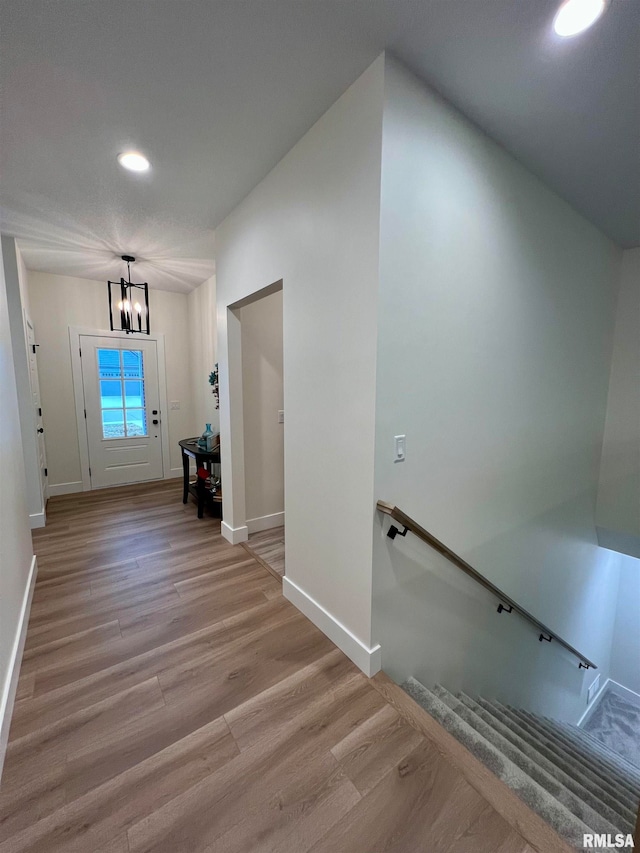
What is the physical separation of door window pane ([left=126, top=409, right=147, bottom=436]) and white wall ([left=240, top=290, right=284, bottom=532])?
8.19 feet

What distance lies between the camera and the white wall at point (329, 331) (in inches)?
58.2

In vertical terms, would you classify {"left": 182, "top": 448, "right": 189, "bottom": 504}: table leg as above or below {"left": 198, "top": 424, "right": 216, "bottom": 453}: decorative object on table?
below

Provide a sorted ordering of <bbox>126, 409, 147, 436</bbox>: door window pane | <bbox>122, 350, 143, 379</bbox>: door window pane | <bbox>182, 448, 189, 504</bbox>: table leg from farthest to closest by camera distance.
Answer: <bbox>126, 409, 147, 436</bbox>: door window pane < <bbox>122, 350, 143, 379</bbox>: door window pane < <bbox>182, 448, 189, 504</bbox>: table leg

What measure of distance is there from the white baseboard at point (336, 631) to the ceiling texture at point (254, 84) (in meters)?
2.63

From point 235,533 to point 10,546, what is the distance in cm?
155

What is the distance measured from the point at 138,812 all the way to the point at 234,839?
1.13 feet

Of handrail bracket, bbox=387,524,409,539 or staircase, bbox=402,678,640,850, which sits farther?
handrail bracket, bbox=387,524,409,539

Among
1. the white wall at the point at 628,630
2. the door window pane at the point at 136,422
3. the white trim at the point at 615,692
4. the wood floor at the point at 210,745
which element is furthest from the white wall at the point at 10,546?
the white wall at the point at 628,630

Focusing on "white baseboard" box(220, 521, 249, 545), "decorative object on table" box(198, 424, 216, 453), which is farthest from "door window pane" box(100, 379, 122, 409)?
"white baseboard" box(220, 521, 249, 545)

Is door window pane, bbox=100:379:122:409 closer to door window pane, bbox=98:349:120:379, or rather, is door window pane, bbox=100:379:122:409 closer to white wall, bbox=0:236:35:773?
door window pane, bbox=98:349:120:379

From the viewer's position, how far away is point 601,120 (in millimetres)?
1663

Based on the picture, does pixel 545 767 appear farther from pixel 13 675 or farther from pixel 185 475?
pixel 185 475

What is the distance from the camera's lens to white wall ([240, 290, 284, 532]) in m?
3.02

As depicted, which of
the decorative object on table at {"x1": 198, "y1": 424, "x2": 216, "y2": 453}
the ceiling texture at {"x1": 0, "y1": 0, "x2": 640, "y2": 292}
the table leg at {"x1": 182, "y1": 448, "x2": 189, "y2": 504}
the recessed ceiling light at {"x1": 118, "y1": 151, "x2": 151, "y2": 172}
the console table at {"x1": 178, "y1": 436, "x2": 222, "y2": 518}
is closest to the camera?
the ceiling texture at {"x1": 0, "y1": 0, "x2": 640, "y2": 292}
